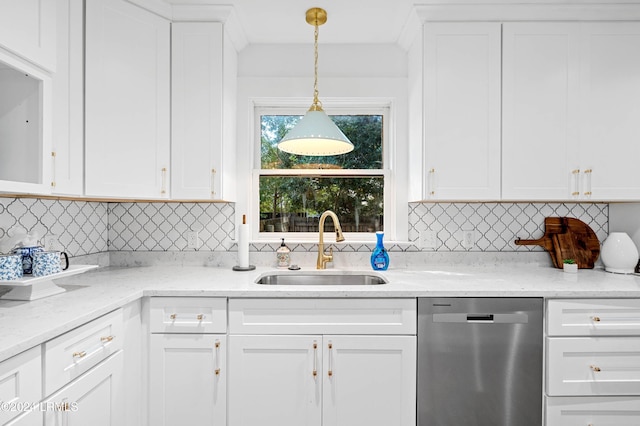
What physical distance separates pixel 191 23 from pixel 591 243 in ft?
9.51

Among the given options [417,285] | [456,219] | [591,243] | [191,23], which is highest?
[191,23]

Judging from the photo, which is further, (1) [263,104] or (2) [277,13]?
(1) [263,104]

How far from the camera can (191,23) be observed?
6.48 feet

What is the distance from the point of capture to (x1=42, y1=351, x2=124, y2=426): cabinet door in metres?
1.11

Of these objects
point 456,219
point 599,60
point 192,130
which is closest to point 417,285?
point 456,219

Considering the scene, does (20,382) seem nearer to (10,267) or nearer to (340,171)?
(10,267)

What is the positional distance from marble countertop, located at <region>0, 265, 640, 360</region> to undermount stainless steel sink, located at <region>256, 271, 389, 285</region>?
2.9 inches

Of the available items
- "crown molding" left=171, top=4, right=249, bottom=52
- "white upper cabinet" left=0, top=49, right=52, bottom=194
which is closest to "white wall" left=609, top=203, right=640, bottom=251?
"crown molding" left=171, top=4, right=249, bottom=52

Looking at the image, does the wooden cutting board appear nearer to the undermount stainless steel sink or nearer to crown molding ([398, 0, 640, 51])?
the undermount stainless steel sink

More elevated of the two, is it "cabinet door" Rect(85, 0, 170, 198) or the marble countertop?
"cabinet door" Rect(85, 0, 170, 198)

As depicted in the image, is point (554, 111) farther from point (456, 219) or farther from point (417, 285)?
point (417, 285)

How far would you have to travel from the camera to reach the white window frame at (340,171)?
7.87 feet

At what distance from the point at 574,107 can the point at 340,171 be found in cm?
145

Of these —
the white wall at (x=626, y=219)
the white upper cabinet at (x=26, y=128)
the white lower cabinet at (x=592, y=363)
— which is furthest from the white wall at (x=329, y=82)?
the white wall at (x=626, y=219)
